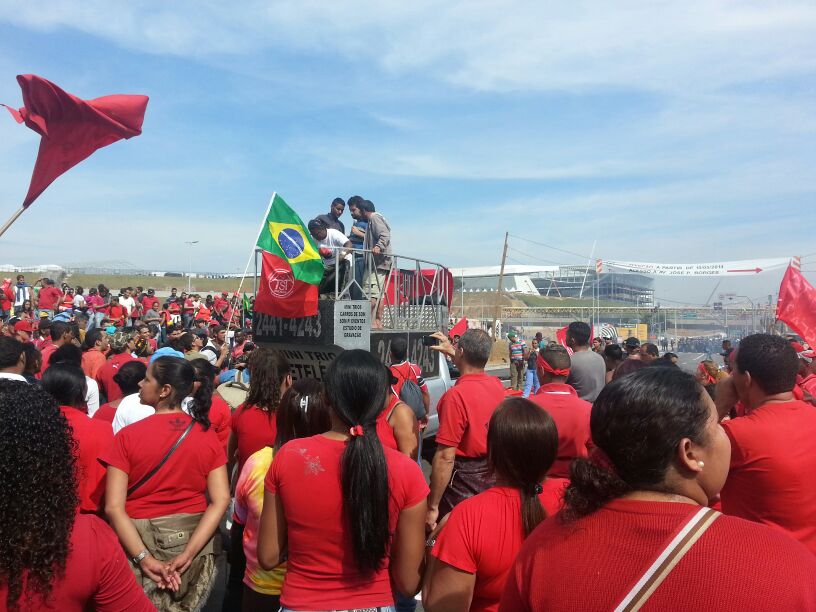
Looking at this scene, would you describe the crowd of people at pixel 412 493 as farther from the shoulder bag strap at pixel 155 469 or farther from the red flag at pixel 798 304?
the red flag at pixel 798 304

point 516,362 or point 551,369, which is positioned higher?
point 551,369

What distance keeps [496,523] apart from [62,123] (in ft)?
21.8

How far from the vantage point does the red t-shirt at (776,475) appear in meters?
2.76

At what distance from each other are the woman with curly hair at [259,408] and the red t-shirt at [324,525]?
1475 millimetres

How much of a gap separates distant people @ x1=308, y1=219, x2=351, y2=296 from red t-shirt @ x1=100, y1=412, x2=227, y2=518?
13.9ft

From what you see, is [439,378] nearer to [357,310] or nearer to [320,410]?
[357,310]

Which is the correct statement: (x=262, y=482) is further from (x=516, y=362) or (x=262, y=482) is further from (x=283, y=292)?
(x=516, y=362)

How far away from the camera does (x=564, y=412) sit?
12.9 ft

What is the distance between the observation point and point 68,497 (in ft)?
6.02

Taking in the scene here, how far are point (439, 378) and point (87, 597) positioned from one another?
7.55 m

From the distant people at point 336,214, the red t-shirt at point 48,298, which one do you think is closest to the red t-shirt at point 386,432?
the distant people at point 336,214

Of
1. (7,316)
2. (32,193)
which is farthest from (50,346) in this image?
(7,316)

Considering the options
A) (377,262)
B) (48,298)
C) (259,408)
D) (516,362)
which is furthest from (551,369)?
(48,298)

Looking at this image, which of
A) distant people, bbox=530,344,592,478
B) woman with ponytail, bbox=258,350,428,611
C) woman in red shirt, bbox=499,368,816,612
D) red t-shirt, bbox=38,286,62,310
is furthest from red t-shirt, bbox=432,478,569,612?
red t-shirt, bbox=38,286,62,310
